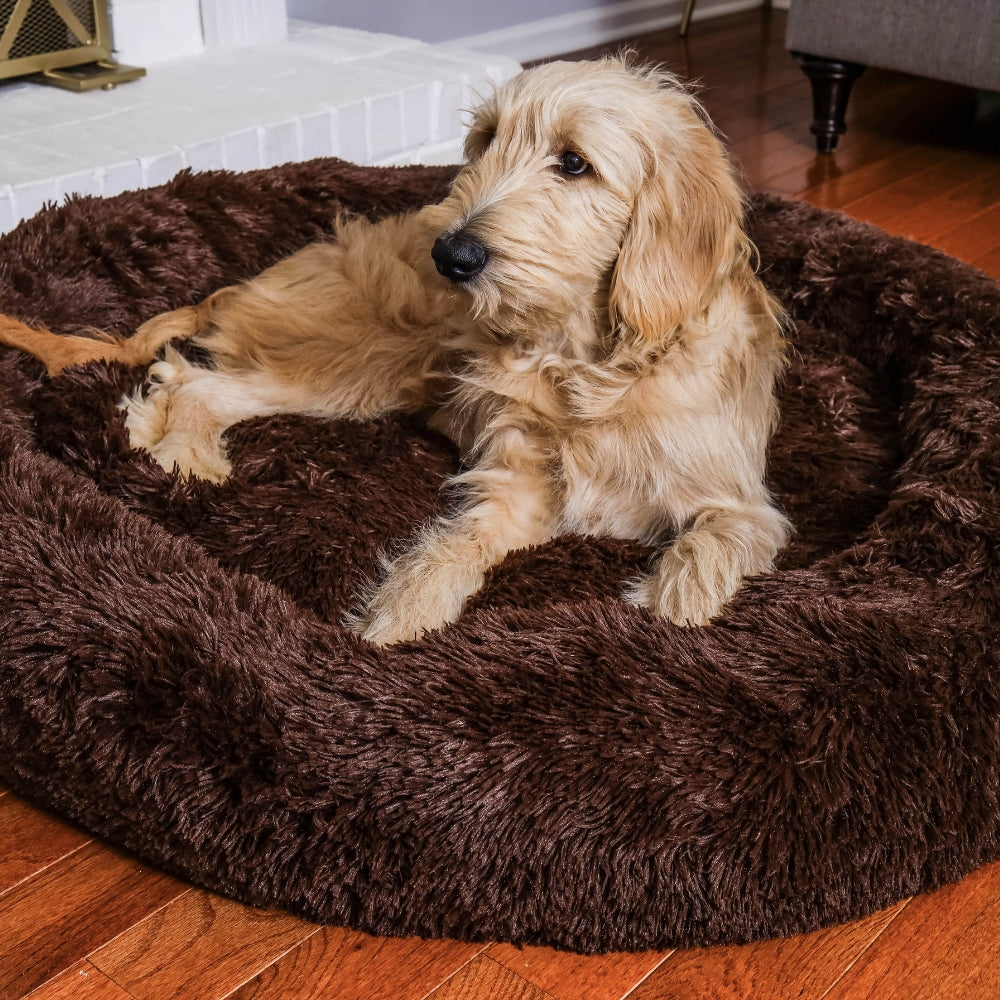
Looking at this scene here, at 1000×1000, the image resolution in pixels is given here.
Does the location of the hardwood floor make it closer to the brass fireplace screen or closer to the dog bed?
the dog bed

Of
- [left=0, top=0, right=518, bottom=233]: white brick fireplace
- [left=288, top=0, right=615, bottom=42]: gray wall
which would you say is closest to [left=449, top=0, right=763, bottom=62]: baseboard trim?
[left=288, top=0, right=615, bottom=42]: gray wall

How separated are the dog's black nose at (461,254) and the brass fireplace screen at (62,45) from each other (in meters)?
2.34

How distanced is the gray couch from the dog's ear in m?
2.91

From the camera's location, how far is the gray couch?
4.47m

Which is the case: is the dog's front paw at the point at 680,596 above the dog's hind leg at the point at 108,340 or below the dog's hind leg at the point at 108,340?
below

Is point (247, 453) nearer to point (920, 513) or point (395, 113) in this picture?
point (920, 513)

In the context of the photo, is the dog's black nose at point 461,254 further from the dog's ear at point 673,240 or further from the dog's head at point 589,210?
the dog's ear at point 673,240

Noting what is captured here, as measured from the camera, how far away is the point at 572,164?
2.09 meters

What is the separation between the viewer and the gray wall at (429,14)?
480cm

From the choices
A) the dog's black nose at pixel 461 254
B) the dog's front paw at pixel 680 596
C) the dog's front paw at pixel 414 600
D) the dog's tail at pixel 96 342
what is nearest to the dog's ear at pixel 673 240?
the dog's black nose at pixel 461 254

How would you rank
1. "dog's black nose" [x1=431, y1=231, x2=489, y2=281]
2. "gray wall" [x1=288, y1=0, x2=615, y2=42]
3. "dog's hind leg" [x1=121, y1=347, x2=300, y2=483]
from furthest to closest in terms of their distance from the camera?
"gray wall" [x1=288, y1=0, x2=615, y2=42] → "dog's hind leg" [x1=121, y1=347, x2=300, y2=483] → "dog's black nose" [x1=431, y1=231, x2=489, y2=281]

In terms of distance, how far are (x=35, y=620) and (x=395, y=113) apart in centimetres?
258

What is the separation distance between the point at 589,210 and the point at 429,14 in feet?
11.6

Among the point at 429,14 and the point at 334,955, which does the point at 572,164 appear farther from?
the point at 429,14
